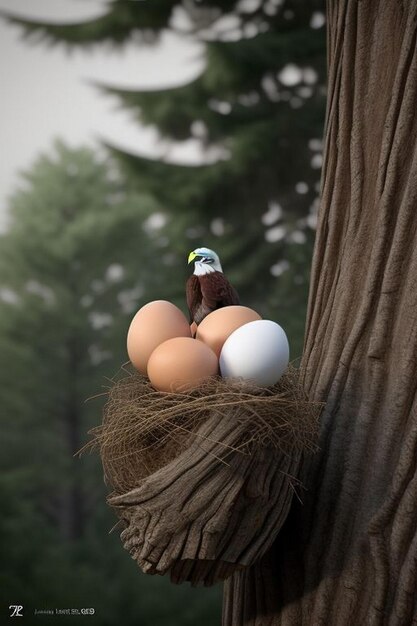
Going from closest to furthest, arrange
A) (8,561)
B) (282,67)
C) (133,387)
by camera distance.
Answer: (133,387)
(282,67)
(8,561)

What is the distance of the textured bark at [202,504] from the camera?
0.97m

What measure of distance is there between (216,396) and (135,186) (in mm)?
2652

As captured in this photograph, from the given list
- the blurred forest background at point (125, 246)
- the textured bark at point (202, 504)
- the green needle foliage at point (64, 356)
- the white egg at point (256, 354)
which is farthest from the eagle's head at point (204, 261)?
the green needle foliage at point (64, 356)

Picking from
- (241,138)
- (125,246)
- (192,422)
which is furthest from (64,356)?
(192,422)

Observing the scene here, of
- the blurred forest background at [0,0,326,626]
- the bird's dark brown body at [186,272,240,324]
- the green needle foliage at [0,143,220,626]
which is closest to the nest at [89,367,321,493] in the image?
the bird's dark brown body at [186,272,240,324]

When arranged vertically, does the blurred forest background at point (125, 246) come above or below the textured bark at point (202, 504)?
above

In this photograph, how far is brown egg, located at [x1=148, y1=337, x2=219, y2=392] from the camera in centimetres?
99

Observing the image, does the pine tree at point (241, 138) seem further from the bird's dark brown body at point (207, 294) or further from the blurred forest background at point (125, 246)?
the bird's dark brown body at point (207, 294)

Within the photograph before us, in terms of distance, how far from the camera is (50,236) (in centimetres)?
379

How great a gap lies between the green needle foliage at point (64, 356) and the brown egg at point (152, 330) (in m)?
2.45

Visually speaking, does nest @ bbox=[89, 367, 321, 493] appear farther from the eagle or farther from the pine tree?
the pine tree

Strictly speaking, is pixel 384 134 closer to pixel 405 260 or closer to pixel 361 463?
pixel 405 260

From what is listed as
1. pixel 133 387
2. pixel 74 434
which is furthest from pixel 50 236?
pixel 133 387

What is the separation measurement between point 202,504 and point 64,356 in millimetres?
2830
